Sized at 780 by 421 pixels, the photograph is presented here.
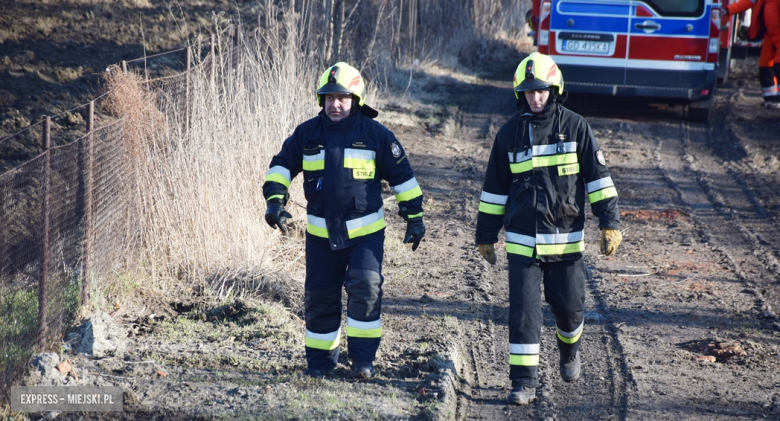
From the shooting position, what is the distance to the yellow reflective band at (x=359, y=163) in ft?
14.3

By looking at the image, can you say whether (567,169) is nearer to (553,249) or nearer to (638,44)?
(553,249)

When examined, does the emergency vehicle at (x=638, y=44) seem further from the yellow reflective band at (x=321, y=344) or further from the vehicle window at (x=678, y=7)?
the yellow reflective band at (x=321, y=344)

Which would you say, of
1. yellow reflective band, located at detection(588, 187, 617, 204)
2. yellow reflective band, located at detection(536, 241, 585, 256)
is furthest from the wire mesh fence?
yellow reflective band, located at detection(588, 187, 617, 204)

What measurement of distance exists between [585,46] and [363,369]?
28.1ft

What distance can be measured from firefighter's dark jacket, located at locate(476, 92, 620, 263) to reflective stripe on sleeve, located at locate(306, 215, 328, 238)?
1042 millimetres

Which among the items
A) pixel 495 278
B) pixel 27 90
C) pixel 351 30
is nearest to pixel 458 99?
pixel 351 30

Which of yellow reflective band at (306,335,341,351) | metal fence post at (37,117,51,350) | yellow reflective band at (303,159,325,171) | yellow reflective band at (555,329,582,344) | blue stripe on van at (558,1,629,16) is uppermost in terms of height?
blue stripe on van at (558,1,629,16)

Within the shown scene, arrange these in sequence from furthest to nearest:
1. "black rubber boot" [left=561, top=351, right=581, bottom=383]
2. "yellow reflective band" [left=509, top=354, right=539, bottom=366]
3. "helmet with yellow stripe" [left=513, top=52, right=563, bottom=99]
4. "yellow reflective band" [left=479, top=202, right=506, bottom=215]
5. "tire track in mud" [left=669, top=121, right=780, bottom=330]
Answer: "tire track in mud" [left=669, top=121, right=780, bottom=330]
"black rubber boot" [left=561, top=351, right=581, bottom=383]
"yellow reflective band" [left=479, top=202, right=506, bottom=215]
"yellow reflective band" [left=509, top=354, right=539, bottom=366]
"helmet with yellow stripe" [left=513, top=52, right=563, bottom=99]

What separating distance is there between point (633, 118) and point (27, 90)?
9958 mm

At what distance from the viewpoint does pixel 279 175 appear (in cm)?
444

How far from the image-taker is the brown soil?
423cm

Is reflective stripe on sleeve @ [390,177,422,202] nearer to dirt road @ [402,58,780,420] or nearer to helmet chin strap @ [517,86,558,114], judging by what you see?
helmet chin strap @ [517,86,558,114]

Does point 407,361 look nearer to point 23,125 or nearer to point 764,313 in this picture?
point 764,313

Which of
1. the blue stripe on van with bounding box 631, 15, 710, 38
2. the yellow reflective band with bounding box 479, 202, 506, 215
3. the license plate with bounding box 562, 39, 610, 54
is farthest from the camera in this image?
the license plate with bounding box 562, 39, 610, 54
